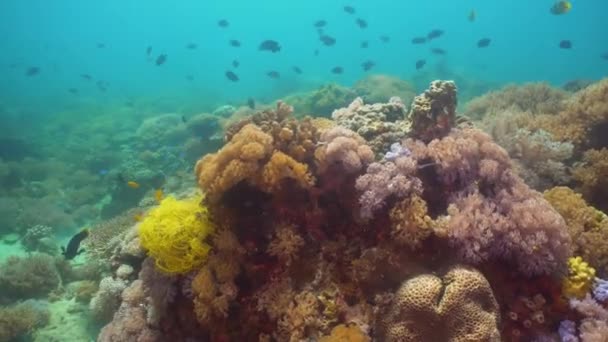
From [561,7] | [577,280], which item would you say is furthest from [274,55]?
[577,280]

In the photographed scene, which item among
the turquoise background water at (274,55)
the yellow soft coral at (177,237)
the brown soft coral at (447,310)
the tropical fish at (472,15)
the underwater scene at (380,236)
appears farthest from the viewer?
the turquoise background water at (274,55)

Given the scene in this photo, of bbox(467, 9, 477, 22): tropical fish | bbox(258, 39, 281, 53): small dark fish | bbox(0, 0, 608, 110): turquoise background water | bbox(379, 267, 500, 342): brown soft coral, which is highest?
bbox(0, 0, 608, 110): turquoise background water

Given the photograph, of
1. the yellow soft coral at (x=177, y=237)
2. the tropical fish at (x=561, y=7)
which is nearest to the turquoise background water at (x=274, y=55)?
the tropical fish at (x=561, y=7)

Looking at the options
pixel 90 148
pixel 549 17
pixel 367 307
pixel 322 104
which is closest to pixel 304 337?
pixel 367 307

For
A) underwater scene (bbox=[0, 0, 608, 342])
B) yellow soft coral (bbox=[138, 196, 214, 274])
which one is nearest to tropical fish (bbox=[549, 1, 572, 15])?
underwater scene (bbox=[0, 0, 608, 342])

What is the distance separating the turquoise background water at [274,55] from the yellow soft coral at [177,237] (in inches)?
714

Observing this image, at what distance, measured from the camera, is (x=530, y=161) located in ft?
22.1

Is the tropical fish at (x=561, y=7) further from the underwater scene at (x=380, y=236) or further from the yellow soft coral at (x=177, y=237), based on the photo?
the yellow soft coral at (x=177, y=237)

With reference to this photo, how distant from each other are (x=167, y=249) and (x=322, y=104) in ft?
47.3

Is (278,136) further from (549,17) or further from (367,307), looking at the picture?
(549,17)

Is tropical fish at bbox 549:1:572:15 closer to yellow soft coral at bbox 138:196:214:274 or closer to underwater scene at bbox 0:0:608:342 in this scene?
Result: underwater scene at bbox 0:0:608:342

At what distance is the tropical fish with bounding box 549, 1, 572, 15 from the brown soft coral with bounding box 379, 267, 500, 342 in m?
13.4

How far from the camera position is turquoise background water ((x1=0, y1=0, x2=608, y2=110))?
4772cm

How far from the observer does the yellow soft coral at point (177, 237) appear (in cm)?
489
